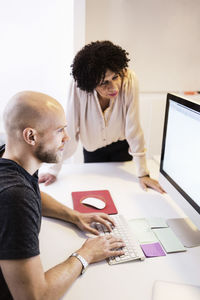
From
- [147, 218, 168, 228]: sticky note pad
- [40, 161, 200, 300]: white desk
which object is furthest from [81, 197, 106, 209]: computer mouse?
[147, 218, 168, 228]: sticky note pad

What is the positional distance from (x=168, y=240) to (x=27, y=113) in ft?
2.16

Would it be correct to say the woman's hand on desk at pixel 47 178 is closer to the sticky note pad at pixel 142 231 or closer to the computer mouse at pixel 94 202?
the computer mouse at pixel 94 202

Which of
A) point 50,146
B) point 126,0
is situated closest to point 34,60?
point 126,0

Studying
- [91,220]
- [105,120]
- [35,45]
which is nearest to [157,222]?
[91,220]

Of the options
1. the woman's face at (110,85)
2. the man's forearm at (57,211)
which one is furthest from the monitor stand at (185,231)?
the woman's face at (110,85)

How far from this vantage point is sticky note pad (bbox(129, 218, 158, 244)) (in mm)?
979

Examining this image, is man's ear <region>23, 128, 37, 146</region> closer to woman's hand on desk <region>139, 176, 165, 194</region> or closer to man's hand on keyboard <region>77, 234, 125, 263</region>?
man's hand on keyboard <region>77, 234, 125, 263</region>

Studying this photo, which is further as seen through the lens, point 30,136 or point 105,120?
point 105,120

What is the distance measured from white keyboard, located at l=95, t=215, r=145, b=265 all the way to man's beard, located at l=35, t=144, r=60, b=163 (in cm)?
32

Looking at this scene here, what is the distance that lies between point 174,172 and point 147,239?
283 millimetres

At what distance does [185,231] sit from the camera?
3.40 ft

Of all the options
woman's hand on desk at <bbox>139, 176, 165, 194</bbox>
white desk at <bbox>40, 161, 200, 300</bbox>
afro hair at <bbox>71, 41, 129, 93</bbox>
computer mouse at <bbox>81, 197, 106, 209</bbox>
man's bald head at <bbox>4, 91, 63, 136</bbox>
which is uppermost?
afro hair at <bbox>71, 41, 129, 93</bbox>

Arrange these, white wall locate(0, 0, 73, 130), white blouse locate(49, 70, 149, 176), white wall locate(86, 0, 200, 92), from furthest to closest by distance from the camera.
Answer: white wall locate(86, 0, 200, 92)
white wall locate(0, 0, 73, 130)
white blouse locate(49, 70, 149, 176)

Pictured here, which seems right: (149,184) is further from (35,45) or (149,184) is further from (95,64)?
(35,45)
